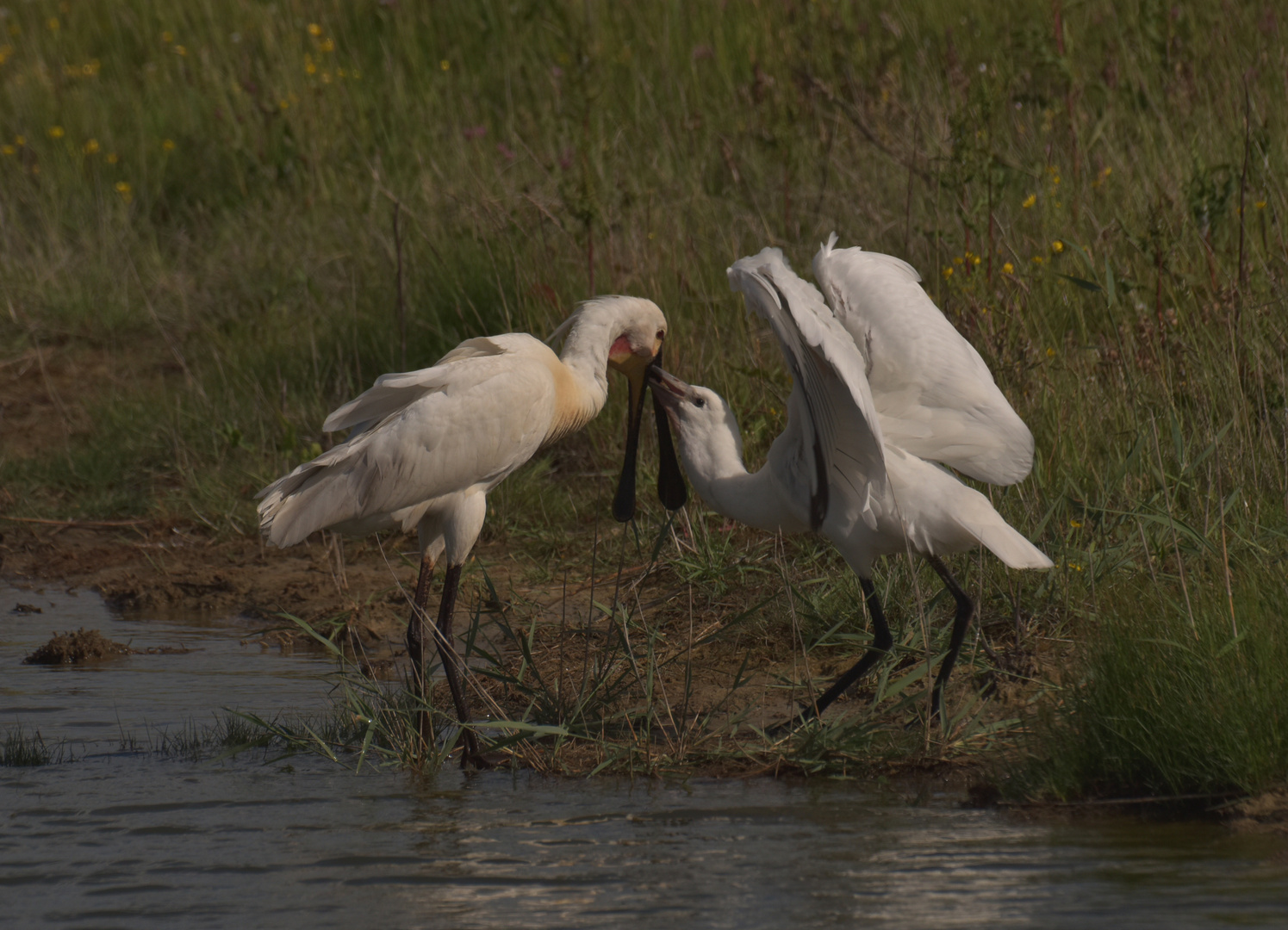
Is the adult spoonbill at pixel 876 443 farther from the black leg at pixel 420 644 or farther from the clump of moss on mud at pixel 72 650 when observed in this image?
the clump of moss on mud at pixel 72 650

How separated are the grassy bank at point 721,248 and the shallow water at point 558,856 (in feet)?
1.09

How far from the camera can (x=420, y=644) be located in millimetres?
5191

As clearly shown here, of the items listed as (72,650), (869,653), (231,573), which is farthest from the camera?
(231,573)

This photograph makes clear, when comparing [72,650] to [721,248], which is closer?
[72,650]

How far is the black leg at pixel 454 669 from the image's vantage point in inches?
187

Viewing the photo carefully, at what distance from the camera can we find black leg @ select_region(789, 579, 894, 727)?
184 inches

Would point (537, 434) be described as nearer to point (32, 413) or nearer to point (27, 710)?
point (27, 710)

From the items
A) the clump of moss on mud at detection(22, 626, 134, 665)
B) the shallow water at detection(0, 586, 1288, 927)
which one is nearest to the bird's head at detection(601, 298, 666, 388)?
the shallow water at detection(0, 586, 1288, 927)

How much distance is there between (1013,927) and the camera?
3.12 m

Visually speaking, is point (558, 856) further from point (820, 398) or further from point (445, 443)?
point (445, 443)

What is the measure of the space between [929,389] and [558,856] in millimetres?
1850

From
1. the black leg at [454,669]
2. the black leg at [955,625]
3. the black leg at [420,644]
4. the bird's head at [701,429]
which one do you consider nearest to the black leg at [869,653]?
the black leg at [955,625]

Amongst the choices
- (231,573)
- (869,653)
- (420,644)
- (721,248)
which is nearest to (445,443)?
(420,644)

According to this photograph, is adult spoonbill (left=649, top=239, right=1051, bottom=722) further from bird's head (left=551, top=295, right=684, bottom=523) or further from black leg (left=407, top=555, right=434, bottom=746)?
black leg (left=407, top=555, right=434, bottom=746)
